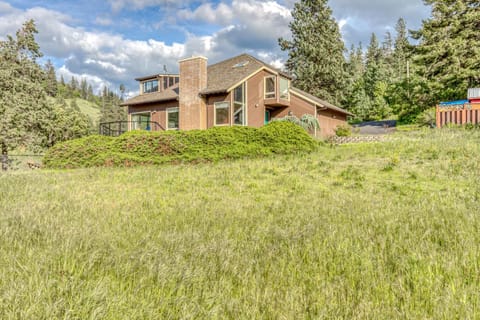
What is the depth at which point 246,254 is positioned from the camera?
3176mm

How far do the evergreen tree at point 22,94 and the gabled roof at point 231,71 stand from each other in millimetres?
13712

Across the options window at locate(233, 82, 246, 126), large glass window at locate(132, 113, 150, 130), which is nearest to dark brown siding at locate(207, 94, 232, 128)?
window at locate(233, 82, 246, 126)

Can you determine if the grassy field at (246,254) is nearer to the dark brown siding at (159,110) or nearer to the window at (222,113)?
the window at (222,113)

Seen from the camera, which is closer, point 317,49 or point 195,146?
point 195,146

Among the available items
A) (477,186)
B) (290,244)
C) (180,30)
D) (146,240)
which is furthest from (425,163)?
(180,30)

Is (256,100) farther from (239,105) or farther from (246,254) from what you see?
(246,254)

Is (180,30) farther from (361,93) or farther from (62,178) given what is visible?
(361,93)

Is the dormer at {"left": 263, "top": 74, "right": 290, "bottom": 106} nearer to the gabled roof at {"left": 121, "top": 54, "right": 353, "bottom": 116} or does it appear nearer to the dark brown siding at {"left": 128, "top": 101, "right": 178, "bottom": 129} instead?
the gabled roof at {"left": 121, "top": 54, "right": 353, "bottom": 116}

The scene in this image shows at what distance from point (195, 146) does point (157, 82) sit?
1369cm

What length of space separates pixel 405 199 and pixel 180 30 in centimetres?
1903

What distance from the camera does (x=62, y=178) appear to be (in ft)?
31.9

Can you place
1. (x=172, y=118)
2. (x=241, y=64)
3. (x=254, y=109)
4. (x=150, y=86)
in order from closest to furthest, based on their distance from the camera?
(x=254, y=109), (x=241, y=64), (x=172, y=118), (x=150, y=86)

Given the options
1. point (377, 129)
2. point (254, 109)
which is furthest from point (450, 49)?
point (254, 109)

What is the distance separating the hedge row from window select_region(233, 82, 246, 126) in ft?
19.8
